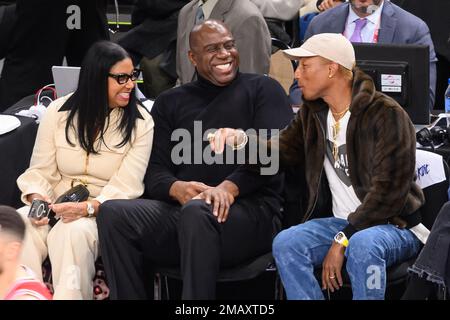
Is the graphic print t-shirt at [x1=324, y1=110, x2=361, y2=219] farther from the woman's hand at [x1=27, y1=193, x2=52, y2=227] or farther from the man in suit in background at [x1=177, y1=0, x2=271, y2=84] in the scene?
the woman's hand at [x1=27, y1=193, x2=52, y2=227]

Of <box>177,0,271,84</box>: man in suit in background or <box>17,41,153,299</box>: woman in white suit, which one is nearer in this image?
<box>17,41,153,299</box>: woman in white suit

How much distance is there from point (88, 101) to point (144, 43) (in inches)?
63.5

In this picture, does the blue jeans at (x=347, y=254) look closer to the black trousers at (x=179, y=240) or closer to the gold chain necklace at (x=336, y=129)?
the black trousers at (x=179, y=240)

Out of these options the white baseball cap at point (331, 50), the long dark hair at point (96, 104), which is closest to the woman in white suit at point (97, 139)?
the long dark hair at point (96, 104)

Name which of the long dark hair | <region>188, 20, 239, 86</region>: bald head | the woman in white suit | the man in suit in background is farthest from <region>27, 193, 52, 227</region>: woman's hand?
the man in suit in background

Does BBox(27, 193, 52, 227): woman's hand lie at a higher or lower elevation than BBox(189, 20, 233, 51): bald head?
lower

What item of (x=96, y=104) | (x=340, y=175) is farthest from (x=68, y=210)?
(x=340, y=175)

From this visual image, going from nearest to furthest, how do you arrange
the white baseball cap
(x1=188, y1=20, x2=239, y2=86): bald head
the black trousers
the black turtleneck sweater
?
the black trousers < the white baseball cap < the black turtleneck sweater < (x1=188, y1=20, x2=239, y2=86): bald head

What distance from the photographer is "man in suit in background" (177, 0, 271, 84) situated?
19.4ft

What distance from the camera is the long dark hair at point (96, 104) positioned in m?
5.09

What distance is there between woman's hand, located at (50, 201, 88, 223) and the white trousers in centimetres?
3

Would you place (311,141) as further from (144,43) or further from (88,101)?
(144,43)

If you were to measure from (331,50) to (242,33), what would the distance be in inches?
49.9

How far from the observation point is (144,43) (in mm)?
6668
